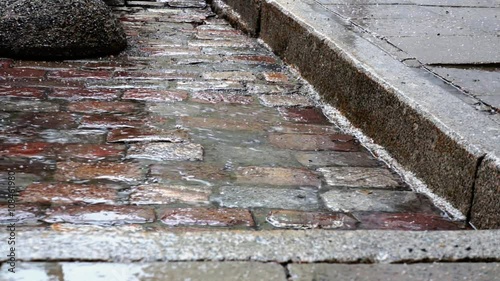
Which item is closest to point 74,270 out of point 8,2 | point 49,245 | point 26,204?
point 49,245

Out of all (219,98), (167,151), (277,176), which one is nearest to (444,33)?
(219,98)

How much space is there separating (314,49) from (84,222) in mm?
1936

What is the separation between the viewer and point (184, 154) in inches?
107

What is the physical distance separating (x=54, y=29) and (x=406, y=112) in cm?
218

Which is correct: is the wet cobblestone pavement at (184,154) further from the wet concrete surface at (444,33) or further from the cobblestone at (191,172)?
the wet concrete surface at (444,33)

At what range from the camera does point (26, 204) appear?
2199 millimetres

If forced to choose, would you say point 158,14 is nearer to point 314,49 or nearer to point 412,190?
point 314,49

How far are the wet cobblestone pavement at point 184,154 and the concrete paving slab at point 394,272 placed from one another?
576mm

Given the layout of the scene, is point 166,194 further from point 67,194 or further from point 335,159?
point 335,159

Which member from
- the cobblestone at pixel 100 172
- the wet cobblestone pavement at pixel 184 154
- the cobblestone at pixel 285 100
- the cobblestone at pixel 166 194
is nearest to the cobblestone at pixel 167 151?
the wet cobblestone pavement at pixel 184 154

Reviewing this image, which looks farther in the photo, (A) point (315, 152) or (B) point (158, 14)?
(B) point (158, 14)

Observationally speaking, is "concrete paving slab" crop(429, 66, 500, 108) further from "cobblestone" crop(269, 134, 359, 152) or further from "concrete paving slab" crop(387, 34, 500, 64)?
"cobblestone" crop(269, 134, 359, 152)

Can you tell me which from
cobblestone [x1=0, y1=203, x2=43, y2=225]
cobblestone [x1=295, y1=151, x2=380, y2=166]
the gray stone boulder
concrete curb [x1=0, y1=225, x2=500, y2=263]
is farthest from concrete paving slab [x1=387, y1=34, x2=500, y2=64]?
cobblestone [x1=0, y1=203, x2=43, y2=225]

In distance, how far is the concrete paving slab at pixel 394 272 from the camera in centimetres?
155
